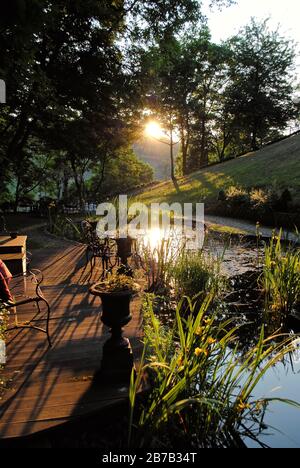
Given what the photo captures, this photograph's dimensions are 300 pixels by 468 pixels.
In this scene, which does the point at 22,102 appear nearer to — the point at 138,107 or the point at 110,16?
the point at 110,16

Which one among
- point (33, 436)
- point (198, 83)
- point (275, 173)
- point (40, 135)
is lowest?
point (33, 436)

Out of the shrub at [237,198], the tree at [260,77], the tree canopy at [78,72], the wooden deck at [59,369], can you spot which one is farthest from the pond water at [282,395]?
the tree at [260,77]

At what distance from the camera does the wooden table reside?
501 cm

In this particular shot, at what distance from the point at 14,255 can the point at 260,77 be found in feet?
129

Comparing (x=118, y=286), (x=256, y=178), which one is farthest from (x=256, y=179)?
(x=118, y=286)

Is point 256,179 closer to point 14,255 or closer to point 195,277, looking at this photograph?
point 195,277

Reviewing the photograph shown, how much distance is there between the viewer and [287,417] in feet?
9.36

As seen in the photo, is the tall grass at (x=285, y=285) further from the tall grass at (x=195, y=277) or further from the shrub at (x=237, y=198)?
the shrub at (x=237, y=198)

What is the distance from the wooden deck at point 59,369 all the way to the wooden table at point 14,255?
0.63 m

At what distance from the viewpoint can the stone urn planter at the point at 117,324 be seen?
2854 mm

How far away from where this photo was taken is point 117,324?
2918 millimetres

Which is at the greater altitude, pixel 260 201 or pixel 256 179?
pixel 256 179

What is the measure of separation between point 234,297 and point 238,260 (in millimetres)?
2477

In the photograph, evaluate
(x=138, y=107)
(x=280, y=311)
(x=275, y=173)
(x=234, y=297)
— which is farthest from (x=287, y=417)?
(x=275, y=173)
